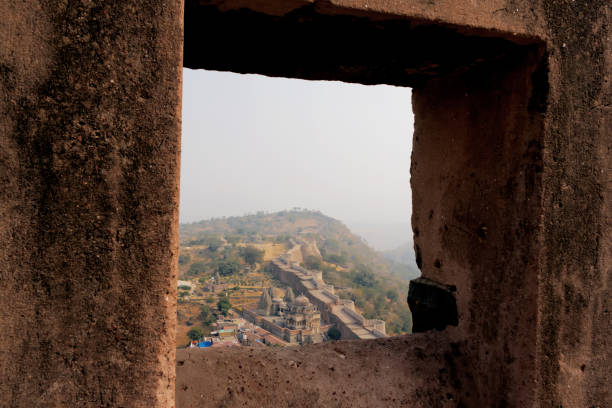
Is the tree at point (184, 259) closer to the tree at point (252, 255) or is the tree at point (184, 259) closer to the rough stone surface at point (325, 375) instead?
the tree at point (252, 255)

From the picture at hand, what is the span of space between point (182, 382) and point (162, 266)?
0.72 meters

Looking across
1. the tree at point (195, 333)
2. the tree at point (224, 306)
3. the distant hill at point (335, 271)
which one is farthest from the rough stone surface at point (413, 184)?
the tree at point (224, 306)

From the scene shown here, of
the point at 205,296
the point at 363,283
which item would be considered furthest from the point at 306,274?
the point at 205,296

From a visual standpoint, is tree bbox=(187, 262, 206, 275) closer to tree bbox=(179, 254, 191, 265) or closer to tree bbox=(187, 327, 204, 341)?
tree bbox=(179, 254, 191, 265)

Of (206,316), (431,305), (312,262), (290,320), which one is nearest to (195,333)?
(206,316)

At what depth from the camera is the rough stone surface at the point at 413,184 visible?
102cm

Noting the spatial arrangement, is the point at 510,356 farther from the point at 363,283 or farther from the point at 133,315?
the point at 363,283

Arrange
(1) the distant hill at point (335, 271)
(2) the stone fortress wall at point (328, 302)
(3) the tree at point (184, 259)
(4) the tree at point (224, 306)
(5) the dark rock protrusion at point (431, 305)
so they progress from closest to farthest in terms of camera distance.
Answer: (5) the dark rock protrusion at point (431, 305) < (2) the stone fortress wall at point (328, 302) < (4) the tree at point (224, 306) < (1) the distant hill at point (335, 271) < (3) the tree at point (184, 259)

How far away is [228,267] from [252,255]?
6.08 metres

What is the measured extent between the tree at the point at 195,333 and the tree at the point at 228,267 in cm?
2470

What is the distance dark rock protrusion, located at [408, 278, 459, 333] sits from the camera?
2.00 meters

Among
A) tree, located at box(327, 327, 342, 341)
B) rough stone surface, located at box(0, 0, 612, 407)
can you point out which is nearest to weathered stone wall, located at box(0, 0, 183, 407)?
rough stone surface, located at box(0, 0, 612, 407)

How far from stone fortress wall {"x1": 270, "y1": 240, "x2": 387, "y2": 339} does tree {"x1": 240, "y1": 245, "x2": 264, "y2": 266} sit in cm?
297

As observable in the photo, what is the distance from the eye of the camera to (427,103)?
212cm
